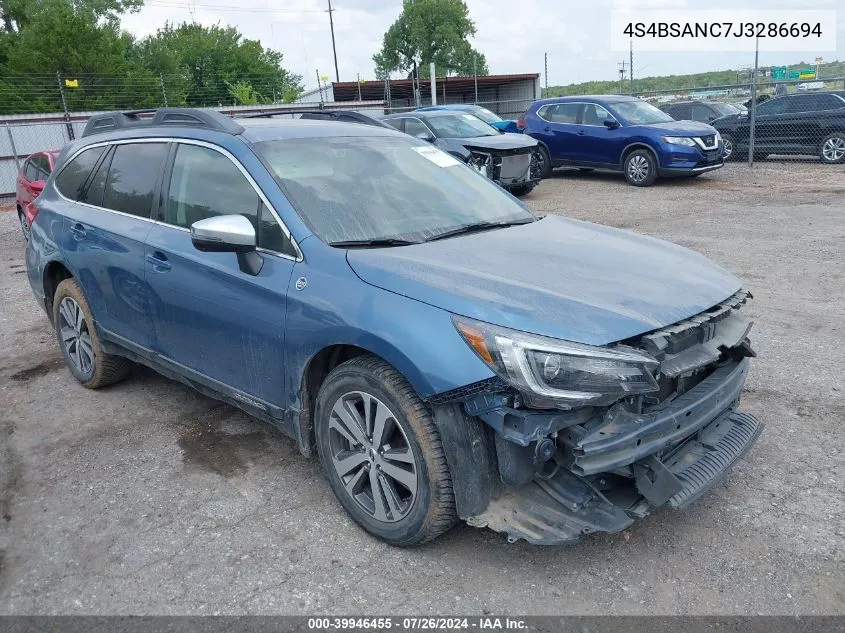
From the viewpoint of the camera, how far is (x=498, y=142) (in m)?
12.8

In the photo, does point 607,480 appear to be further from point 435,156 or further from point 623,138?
point 623,138

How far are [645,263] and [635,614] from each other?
1.52 meters

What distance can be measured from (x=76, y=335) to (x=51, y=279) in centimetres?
48

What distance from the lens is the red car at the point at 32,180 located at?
9.85m

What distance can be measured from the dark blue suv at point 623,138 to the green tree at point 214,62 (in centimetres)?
3545

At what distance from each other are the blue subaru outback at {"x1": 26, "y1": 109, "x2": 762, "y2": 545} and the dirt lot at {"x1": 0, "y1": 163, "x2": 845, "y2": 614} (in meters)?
0.28

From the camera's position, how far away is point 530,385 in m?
2.49

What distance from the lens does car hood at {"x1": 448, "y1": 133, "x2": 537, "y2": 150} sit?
494 inches

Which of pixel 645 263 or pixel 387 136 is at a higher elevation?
pixel 387 136

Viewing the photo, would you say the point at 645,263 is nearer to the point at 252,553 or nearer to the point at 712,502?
the point at 712,502

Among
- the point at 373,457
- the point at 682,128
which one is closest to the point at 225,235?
the point at 373,457

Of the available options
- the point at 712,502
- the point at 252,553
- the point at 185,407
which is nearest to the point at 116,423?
the point at 185,407

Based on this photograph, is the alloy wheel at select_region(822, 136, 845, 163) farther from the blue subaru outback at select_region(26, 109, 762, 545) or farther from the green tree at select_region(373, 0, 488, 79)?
the green tree at select_region(373, 0, 488, 79)

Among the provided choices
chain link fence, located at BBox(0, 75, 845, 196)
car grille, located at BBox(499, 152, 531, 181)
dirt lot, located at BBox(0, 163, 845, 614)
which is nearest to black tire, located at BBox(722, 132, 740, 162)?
chain link fence, located at BBox(0, 75, 845, 196)
